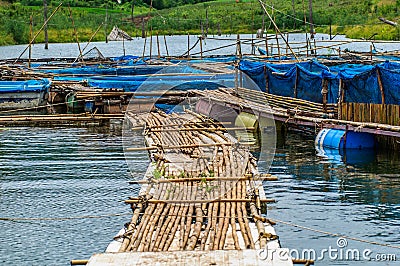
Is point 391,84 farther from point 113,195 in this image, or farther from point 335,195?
point 113,195

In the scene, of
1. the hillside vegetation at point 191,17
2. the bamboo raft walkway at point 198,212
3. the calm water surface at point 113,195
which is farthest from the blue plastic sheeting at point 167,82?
the hillside vegetation at point 191,17

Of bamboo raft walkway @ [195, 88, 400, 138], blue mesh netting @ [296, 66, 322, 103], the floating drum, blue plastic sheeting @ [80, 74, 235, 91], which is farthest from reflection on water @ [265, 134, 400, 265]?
blue plastic sheeting @ [80, 74, 235, 91]

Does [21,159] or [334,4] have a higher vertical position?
[334,4]

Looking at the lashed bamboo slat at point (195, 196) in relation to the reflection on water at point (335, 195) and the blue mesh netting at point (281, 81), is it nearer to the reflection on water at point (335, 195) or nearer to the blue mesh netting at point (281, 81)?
the reflection on water at point (335, 195)

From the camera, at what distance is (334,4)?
81.9 metres

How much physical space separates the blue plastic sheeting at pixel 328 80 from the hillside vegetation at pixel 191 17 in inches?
1337

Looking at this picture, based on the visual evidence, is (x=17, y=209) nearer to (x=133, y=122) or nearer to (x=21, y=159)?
(x=21, y=159)

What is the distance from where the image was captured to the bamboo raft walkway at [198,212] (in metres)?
9.28

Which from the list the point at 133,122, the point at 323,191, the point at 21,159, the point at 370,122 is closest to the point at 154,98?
the point at 133,122

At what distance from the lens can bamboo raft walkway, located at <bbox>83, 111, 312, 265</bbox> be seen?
9.28 m

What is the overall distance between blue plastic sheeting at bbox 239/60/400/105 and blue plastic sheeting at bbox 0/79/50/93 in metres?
7.22

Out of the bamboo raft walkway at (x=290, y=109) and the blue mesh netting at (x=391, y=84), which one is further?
the blue mesh netting at (x=391, y=84)

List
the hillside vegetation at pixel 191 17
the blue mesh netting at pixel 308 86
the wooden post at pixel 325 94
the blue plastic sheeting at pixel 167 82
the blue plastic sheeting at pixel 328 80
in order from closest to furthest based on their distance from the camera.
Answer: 1. the blue plastic sheeting at pixel 328 80
2. the wooden post at pixel 325 94
3. the blue mesh netting at pixel 308 86
4. the blue plastic sheeting at pixel 167 82
5. the hillside vegetation at pixel 191 17

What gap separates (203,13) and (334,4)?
1435 centimetres
